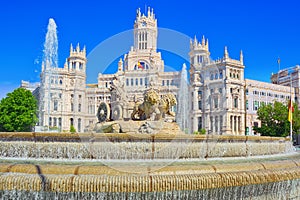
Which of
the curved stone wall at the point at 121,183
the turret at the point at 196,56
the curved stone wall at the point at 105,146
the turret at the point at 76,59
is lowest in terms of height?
the curved stone wall at the point at 121,183

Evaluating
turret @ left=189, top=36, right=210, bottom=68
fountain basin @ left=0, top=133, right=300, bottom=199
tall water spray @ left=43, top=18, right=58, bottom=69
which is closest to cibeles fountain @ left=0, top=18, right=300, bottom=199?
fountain basin @ left=0, top=133, right=300, bottom=199

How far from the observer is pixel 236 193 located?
359 inches

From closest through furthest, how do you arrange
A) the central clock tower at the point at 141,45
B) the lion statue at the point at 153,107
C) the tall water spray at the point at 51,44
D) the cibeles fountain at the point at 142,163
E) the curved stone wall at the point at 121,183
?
the curved stone wall at the point at 121,183 < the cibeles fountain at the point at 142,163 < the lion statue at the point at 153,107 < the tall water spray at the point at 51,44 < the central clock tower at the point at 141,45

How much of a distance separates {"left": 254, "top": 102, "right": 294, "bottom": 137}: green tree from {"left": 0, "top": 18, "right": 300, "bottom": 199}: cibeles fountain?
3917 centimetres

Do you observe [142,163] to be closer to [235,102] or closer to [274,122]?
[274,122]

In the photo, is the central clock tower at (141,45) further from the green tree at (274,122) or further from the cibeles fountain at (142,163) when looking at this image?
the cibeles fountain at (142,163)

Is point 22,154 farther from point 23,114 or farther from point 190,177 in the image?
point 23,114

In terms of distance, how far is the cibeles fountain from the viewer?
800 centimetres

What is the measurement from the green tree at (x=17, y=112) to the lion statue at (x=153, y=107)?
4160 cm

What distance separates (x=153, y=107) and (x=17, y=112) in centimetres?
4512

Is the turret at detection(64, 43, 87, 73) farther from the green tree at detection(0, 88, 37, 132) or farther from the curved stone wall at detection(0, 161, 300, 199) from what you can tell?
the curved stone wall at detection(0, 161, 300, 199)

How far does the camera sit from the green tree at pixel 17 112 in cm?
5384

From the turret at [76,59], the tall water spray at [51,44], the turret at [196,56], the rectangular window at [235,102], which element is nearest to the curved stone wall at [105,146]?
the turret at [196,56]

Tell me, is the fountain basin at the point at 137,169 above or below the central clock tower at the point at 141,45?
below
